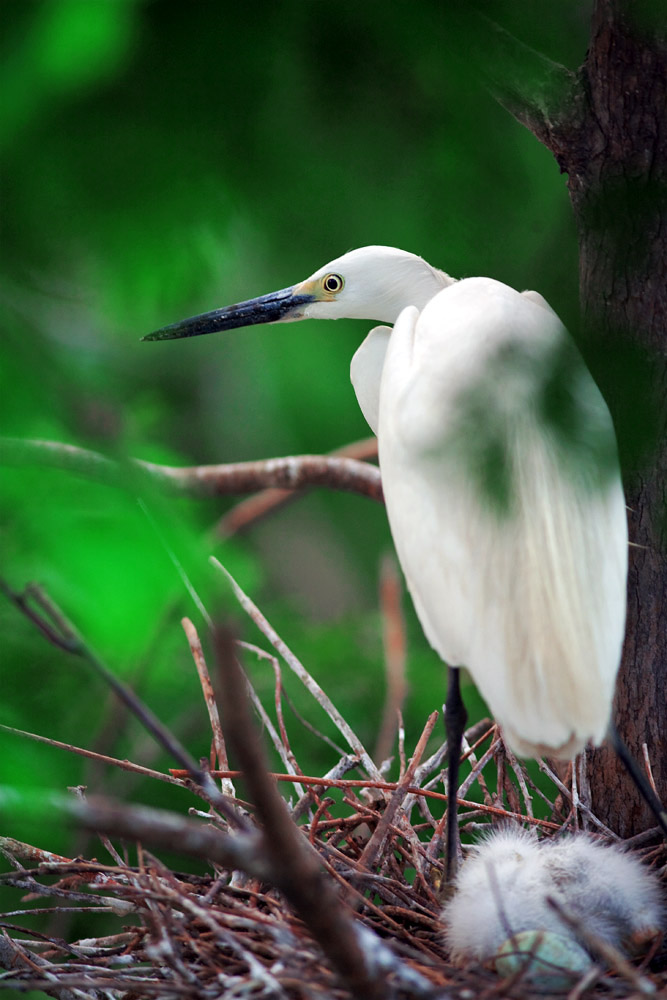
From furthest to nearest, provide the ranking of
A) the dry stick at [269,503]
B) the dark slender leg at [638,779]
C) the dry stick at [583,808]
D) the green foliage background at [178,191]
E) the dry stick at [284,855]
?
the dry stick at [269,503], the dry stick at [583,808], the dark slender leg at [638,779], the green foliage background at [178,191], the dry stick at [284,855]

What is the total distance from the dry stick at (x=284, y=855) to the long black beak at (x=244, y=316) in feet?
4.07

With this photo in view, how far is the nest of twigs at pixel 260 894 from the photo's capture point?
21.0 inches

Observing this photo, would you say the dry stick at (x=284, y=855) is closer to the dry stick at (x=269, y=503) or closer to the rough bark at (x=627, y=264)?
the rough bark at (x=627, y=264)

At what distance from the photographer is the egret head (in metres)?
1.61

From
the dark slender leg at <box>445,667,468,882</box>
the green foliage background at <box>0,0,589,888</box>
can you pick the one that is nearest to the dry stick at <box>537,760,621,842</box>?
the dark slender leg at <box>445,667,468,882</box>

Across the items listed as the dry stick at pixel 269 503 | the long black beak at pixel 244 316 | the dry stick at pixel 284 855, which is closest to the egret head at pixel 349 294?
the long black beak at pixel 244 316

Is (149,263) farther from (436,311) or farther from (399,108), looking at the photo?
(436,311)

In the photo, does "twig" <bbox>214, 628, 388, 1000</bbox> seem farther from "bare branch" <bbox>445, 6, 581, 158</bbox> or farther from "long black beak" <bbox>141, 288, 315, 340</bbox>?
"long black beak" <bbox>141, 288, 315, 340</bbox>

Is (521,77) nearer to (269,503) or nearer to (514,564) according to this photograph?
(514,564)

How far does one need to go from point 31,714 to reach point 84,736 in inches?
14.8

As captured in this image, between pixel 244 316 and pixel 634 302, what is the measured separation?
2.22 ft

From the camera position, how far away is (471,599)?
118cm

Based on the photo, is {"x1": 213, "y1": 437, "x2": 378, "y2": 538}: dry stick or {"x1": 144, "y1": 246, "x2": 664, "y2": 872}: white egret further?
{"x1": 213, "y1": 437, "x2": 378, "y2": 538}: dry stick

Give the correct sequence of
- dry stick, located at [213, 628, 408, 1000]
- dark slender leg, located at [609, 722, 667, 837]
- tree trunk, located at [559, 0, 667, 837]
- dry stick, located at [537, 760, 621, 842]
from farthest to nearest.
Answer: dry stick, located at [537, 760, 621, 842] → dark slender leg, located at [609, 722, 667, 837] → tree trunk, located at [559, 0, 667, 837] → dry stick, located at [213, 628, 408, 1000]
